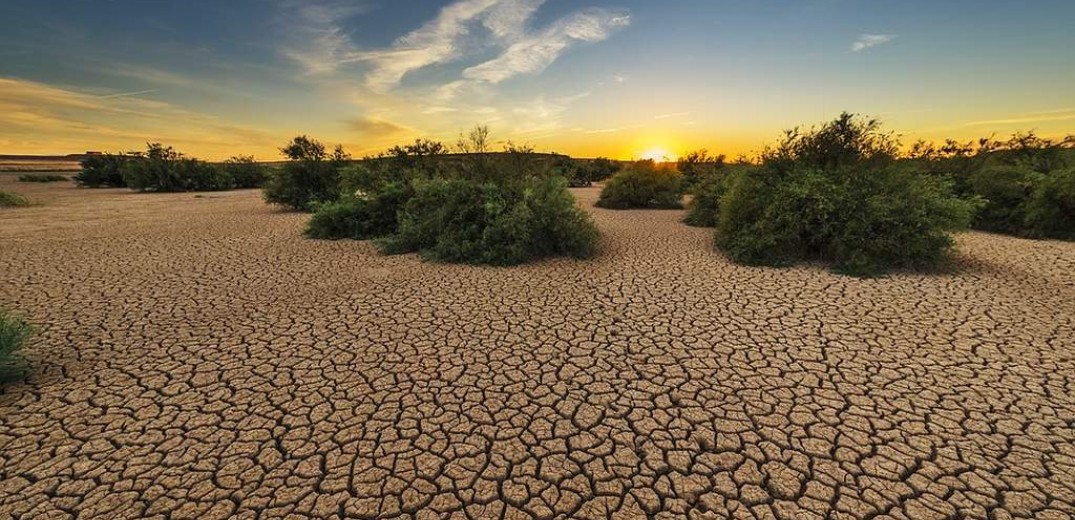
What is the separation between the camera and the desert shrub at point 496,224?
27.9 feet

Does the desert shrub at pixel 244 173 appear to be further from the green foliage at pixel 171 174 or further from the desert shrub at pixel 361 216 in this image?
the desert shrub at pixel 361 216

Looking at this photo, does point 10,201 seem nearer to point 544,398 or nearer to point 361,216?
point 361,216

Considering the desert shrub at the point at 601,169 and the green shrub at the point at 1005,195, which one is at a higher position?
the desert shrub at the point at 601,169

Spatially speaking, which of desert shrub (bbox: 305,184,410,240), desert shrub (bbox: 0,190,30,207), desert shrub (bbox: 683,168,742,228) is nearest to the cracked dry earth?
desert shrub (bbox: 305,184,410,240)

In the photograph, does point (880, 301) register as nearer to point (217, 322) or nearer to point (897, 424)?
point (897, 424)

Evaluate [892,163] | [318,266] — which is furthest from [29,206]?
[892,163]

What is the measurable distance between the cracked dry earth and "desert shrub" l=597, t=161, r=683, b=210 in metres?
10.8

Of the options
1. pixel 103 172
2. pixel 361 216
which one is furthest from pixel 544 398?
pixel 103 172

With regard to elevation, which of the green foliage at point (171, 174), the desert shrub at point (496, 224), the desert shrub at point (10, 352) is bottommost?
the desert shrub at point (10, 352)

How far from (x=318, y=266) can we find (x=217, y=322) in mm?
2896

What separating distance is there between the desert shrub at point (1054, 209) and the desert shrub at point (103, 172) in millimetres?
44777

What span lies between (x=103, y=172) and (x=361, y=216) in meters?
31.7

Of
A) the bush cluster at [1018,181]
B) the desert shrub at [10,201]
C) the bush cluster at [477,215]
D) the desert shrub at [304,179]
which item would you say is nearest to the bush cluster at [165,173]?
the desert shrub at [10,201]

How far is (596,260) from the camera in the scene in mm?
8641
